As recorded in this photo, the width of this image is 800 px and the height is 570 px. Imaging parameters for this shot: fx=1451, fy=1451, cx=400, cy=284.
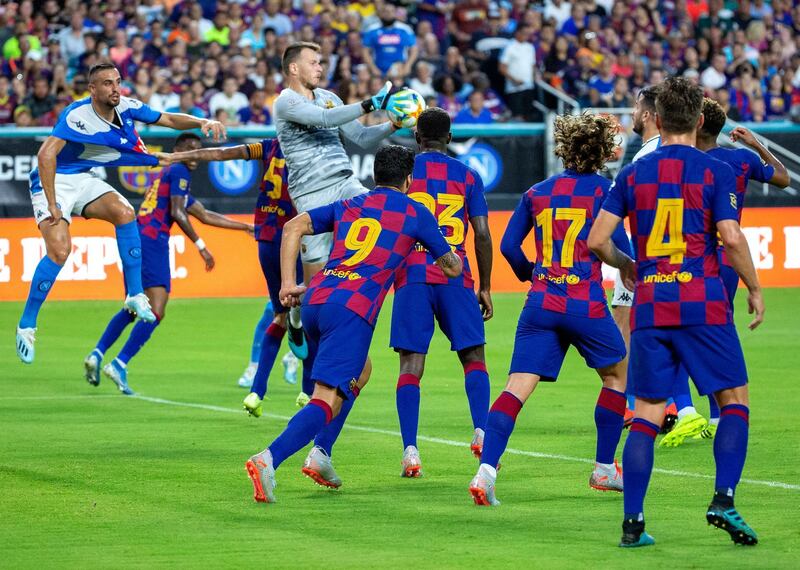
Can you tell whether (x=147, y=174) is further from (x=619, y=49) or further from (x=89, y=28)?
(x=619, y=49)

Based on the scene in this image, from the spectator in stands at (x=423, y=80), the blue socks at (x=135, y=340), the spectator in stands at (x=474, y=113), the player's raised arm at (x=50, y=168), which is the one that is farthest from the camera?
the spectator in stands at (x=423, y=80)

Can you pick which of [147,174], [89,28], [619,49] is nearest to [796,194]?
[619,49]

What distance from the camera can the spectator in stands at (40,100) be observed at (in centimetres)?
2303

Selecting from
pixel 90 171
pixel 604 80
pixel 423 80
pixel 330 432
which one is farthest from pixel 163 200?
pixel 604 80

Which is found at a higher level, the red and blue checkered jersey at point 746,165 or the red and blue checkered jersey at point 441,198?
the red and blue checkered jersey at point 746,165

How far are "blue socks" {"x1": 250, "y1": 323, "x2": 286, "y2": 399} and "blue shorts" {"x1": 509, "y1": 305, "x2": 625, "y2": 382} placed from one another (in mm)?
4145

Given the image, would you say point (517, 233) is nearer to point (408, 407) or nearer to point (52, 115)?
point (408, 407)

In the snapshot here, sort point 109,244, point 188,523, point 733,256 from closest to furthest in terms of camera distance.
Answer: point 733,256 < point 188,523 < point 109,244

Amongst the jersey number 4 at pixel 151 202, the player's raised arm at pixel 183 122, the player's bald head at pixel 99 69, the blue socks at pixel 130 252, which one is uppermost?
the player's bald head at pixel 99 69

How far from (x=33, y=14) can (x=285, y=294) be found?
19194 mm

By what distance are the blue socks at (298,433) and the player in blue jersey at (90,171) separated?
3.73 meters

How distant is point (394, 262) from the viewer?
27.0ft

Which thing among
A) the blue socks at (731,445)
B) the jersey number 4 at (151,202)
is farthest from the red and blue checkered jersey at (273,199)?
→ the blue socks at (731,445)

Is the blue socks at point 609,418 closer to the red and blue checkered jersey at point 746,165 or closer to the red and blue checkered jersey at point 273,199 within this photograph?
the red and blue checkered jersey at point 746,165
